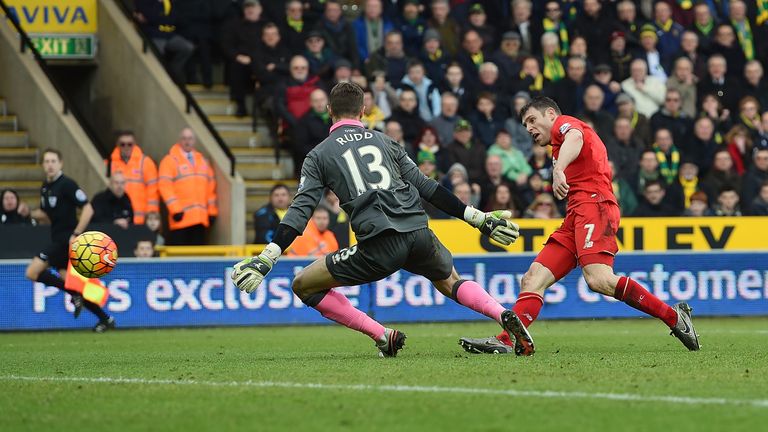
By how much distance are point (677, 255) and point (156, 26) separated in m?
8.68

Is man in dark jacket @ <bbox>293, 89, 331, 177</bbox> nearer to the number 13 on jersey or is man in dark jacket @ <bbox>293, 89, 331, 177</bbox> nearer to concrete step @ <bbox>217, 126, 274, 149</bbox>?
concrete step @ <bbox>217, 126, 274, 149</bbox>

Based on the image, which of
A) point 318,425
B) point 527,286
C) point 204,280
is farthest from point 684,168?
point 318,425

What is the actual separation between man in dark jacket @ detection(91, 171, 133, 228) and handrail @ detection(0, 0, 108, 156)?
181 cm

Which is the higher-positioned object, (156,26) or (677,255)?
(156,26)

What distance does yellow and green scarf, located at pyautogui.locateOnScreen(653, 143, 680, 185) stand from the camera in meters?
20.5

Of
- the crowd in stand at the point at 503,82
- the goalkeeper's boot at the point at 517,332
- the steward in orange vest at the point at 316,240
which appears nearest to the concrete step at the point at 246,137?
the crowd in stand at the point at 503,82

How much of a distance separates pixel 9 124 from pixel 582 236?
1281cm

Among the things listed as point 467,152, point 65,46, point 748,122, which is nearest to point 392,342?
point 467,152

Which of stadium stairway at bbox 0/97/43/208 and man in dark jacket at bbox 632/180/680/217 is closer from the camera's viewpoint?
man in dark jacket at bbox 632/180/680/217

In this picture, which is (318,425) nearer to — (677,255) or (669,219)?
(677,255)

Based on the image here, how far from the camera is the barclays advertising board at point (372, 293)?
1648 cm

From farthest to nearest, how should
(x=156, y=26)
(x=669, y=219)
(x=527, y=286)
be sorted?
(x=156, y=26) < (x=669, y=219) < (x=527, y=286)

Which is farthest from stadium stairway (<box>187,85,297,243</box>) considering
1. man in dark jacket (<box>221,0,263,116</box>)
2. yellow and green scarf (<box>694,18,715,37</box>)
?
yellow and green scarf (<box>694,18,715,37</box>)

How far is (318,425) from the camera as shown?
678cm
